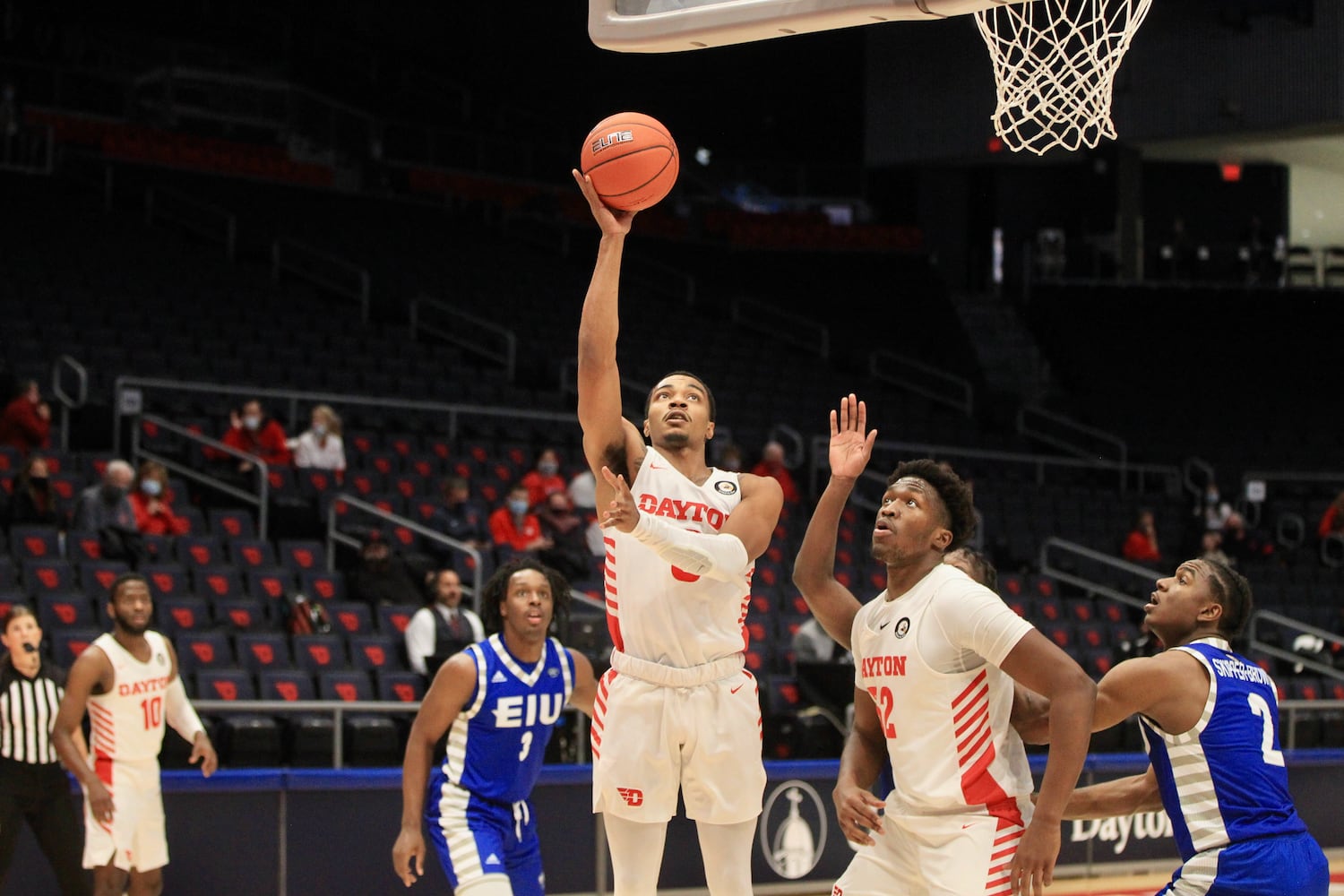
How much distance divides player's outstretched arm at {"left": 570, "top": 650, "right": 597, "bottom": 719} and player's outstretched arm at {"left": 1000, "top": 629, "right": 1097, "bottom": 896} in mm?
2309

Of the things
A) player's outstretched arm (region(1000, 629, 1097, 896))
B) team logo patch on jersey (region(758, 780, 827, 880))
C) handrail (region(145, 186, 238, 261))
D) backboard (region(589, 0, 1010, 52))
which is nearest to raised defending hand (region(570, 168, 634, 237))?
backboard (region(589, 0, 1010, 52))

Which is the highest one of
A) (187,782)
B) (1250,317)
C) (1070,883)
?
(1250,317)

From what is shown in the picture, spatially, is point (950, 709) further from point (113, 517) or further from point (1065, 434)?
point (1065, 434)

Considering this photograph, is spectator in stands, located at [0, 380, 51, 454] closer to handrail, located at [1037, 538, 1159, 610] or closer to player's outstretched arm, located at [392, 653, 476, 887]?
player's outstretched arm, located at [392, 653, 476, 887]

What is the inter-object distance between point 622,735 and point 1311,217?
2261 cm

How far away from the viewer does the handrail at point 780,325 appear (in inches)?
886

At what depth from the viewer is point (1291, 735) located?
11938mm

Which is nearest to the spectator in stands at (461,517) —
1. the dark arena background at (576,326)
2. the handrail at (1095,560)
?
the dark arena background at (576,326)

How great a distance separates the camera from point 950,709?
14.3ft

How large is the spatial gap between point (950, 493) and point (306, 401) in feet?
38.8

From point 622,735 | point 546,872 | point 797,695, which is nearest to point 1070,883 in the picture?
point 797,695

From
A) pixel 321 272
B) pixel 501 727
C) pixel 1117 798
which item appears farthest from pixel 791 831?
pixel 321 272

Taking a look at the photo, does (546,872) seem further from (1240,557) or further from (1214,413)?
(1214,413)

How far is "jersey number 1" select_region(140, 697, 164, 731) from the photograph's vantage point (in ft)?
25.9
